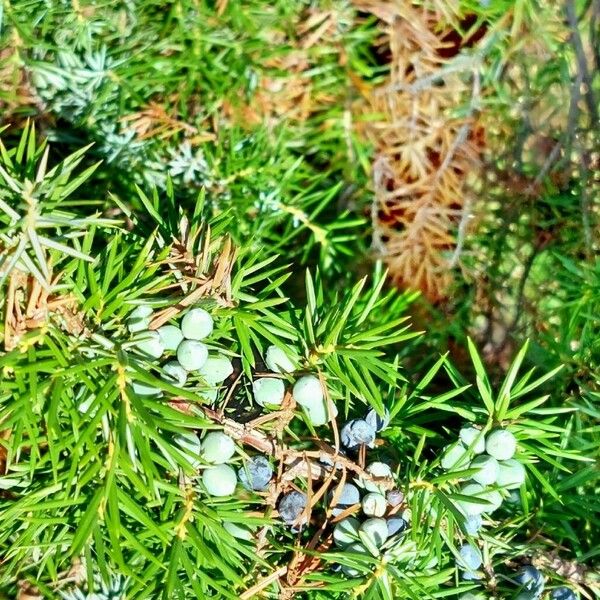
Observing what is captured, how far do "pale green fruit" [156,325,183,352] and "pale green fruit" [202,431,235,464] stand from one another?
7 cm

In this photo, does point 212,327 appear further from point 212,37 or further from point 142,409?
point 212,37

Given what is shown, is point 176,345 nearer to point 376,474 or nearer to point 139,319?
point 139,319

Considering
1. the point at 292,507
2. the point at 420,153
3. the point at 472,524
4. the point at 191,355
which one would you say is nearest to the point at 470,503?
the point at 472,524

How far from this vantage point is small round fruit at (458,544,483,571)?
1.81 feet

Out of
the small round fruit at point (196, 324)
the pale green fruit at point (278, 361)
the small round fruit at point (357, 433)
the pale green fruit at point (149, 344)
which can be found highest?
the small round fruit at point (196, 324)

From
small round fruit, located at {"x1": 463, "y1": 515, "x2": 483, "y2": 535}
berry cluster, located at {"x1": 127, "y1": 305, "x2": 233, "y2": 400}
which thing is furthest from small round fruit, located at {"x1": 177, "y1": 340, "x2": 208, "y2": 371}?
small round fruit, located at {"x1": 463, "y1": 515, "x2": 483, "y2": 535}

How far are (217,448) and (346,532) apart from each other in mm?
130

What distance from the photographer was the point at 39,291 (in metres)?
0.49

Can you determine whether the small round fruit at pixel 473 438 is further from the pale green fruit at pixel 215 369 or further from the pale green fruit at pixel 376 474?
the pale green fruit at pixel 215 369

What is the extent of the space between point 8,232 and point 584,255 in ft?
2.37

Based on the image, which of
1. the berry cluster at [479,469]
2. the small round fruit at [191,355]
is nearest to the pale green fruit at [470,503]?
the berry cluster at [479,469]

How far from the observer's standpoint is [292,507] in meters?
0.55

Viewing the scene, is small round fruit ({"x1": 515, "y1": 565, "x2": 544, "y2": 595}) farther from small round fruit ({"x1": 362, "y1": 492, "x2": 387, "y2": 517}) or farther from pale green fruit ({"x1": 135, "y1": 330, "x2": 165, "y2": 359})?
pale green fruit ({"x1": 135, "y1": 330, "x2": 165, "y2": 359})

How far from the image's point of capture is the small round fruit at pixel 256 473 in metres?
0.54
